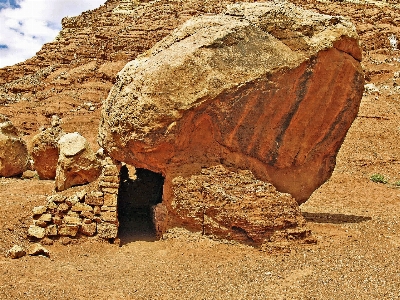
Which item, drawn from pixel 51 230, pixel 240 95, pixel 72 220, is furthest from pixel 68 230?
pixel 240 95

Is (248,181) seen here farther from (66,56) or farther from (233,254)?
(66,56)

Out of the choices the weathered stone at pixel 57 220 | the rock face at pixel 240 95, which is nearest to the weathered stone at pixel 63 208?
the weathered stone at pixel 57 220

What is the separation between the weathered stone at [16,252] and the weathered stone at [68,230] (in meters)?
0.78

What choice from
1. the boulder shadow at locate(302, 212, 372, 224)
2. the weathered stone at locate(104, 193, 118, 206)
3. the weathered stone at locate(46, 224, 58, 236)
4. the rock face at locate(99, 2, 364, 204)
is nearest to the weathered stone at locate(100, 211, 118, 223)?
the weathered stone at locate(104, 193, 118, 206)

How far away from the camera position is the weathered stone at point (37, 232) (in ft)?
23.1

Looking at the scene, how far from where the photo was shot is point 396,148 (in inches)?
648

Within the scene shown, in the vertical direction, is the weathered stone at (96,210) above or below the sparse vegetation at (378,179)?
below

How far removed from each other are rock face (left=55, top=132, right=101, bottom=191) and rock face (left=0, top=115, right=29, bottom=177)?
3527 millimetres

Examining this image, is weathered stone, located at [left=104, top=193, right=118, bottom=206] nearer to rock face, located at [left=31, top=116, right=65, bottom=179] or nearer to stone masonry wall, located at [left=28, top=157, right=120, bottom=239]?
stone masonry wall, located at [left=28, top=157, right=120, bottom=239]

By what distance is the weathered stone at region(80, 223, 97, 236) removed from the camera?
7.12 meters

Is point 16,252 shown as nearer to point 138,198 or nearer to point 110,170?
point 110,170

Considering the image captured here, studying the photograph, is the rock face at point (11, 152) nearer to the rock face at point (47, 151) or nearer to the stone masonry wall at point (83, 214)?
the rock face at point (47, 151)

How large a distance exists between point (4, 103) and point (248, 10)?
21493 mm

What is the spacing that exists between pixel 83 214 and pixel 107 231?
51 cm
